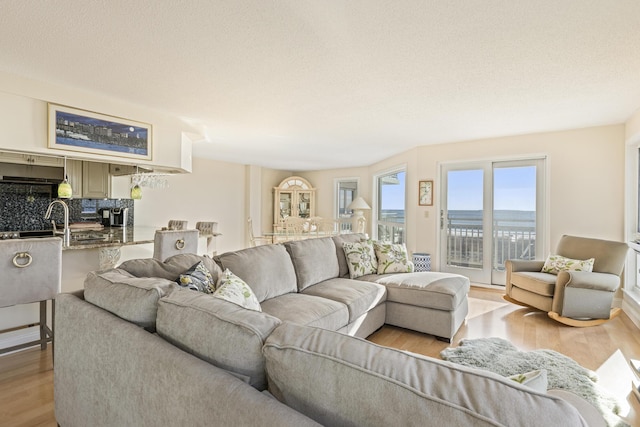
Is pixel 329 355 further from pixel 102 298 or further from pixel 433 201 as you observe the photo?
pixel 433 201

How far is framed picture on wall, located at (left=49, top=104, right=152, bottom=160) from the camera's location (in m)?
2.91

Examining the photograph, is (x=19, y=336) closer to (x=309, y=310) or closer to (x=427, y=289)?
(x=309, y=310)

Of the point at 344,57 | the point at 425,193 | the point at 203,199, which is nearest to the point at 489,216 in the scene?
the point at 425,193

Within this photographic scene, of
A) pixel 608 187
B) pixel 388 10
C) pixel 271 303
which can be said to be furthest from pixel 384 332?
pixel 608 187

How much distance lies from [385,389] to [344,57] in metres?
2.10

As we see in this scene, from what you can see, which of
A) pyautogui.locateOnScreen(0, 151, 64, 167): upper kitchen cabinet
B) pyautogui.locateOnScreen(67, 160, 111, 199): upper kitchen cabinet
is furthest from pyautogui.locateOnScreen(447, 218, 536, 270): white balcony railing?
pyautogui.locateOnScreen(0, 151, 64, 167): upper kitchen cabinet

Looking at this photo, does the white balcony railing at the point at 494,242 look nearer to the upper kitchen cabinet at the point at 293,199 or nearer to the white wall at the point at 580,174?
the white wall at the point at 580,174

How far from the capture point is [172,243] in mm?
2934

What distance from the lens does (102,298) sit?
4.51 feet

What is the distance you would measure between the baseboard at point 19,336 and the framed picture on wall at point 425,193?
15.9 feet

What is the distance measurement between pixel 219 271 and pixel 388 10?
1844 mm

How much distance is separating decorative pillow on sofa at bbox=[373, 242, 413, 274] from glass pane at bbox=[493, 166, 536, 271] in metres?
1.94

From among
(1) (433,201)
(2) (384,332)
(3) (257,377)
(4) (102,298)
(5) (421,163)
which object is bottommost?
(2) (384,332)

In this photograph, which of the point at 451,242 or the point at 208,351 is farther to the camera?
the point at 451,242
